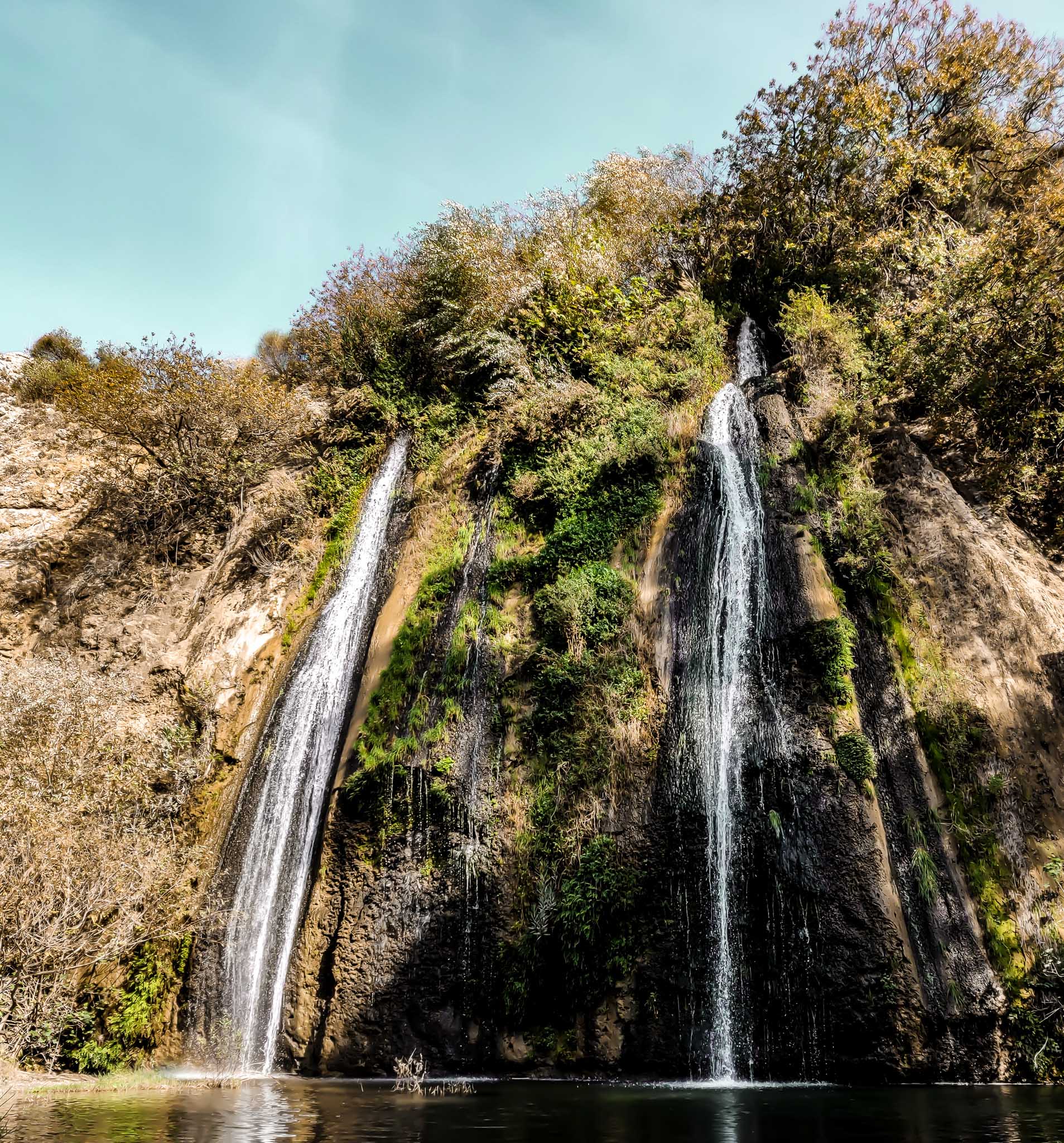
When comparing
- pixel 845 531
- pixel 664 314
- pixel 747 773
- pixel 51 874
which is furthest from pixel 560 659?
pixel 664 314

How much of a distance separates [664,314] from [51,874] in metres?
17.8

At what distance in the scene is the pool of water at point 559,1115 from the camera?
257 inches

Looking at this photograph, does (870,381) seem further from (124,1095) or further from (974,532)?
(124,1095)

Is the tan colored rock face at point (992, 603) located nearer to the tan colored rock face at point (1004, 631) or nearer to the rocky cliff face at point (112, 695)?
the tan colored rock face at point (1004, 631)

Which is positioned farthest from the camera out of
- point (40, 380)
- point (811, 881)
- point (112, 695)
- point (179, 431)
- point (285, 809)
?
point (40, 380)

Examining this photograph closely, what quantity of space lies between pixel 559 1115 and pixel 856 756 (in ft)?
19.7

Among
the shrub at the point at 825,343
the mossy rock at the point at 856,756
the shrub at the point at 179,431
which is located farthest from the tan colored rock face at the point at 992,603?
the shrub at the point at 179,431

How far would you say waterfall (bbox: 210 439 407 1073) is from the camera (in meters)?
12.8

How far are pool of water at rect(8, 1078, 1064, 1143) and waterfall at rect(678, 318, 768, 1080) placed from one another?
123 centimetres

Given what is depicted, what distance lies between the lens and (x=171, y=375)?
21.2 m

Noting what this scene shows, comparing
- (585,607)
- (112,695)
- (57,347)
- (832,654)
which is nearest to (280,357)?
(57,347)

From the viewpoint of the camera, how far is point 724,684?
500 inches

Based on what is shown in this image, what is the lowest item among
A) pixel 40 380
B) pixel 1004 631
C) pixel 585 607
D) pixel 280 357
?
pixel 1004 631

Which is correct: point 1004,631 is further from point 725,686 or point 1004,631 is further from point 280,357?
point 280,357
